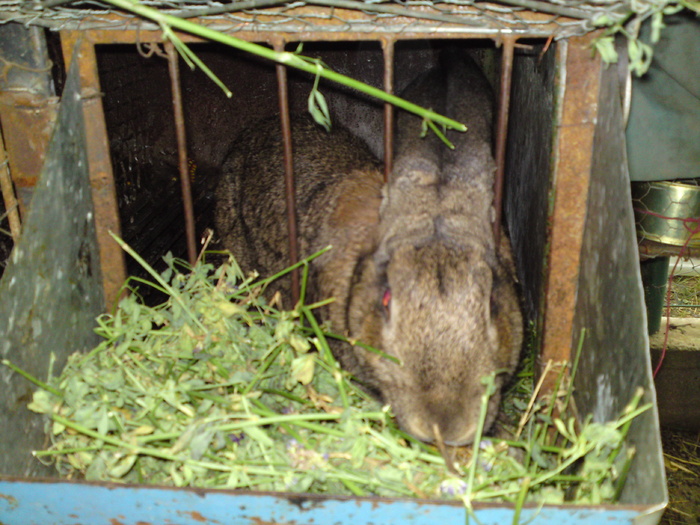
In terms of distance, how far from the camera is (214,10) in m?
1.79

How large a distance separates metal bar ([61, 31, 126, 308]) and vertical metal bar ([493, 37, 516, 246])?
1359 mm

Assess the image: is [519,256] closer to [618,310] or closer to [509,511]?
[618,310]

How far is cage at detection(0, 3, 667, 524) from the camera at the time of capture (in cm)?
152

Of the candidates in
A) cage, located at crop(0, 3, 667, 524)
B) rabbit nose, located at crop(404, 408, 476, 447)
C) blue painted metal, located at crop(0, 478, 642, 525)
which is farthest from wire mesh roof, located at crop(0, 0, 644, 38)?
blue painted metal, located at crop(0, 478, 642, 525)

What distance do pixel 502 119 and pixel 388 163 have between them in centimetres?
44

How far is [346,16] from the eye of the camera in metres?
2.01

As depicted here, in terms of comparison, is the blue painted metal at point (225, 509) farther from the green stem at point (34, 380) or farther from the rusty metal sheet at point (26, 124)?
the rusty metal sheet at point (26, 124)

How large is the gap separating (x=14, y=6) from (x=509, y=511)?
192 centimetres

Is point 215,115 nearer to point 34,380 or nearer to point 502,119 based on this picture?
point 502,119

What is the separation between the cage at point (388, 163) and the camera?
152 cm

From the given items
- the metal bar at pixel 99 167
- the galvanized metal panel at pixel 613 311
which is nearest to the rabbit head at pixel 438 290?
the galvanized metal panel at pixel 613 311

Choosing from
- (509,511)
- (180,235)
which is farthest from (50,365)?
(180,235)

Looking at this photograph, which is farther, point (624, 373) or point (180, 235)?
point (180, 235)

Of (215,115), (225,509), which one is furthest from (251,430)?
(215,115)
